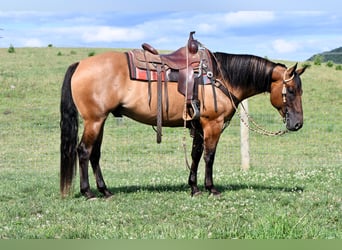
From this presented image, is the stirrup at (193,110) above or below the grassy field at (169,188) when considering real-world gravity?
above

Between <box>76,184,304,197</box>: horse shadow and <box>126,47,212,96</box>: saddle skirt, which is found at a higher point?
<box>126,47,212,96</box>: saddle skirt

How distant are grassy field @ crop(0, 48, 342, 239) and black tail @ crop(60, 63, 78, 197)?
33 cm

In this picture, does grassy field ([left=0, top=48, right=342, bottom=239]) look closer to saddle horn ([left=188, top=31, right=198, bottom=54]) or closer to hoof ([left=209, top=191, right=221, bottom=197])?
hoof ([left=209, top=191, right=221, bottom=197])

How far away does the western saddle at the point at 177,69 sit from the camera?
664 centimetres

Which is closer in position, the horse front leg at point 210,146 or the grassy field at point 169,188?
the grassy field at point 169,188

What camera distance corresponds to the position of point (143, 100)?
262 inches

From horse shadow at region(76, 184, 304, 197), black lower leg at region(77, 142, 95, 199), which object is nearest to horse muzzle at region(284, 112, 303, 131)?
horse shadow at region(76, 184, 304, 197)

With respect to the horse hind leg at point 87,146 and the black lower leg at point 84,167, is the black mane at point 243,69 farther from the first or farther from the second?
the black lower leg at point 84,167

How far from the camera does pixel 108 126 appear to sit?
1872 cm

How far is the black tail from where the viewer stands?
663 centimetres

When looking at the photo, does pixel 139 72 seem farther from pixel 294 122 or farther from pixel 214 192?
pixel 294 122

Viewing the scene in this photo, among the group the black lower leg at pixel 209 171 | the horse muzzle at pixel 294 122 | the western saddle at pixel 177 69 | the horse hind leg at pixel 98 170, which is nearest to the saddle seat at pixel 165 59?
the western saddle at pixel 177 69

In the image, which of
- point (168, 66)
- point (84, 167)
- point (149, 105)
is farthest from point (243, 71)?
point (84, 167)

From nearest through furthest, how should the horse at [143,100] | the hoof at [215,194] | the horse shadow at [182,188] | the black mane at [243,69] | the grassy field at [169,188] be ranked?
the grassy field at [169,188], the horse at [143,100], the hoof at [215,194], the black mane at [243,69], the horse shadow at [182,188]
